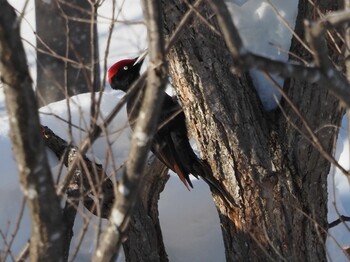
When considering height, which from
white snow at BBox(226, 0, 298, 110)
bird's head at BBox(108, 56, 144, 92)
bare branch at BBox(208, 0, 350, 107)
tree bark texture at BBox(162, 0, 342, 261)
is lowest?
bare branch at BBox(208, 0, 350, 107)

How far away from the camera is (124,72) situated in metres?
5.35

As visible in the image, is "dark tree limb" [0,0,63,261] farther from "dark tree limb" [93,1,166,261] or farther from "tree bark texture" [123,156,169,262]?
"tree bark texture" [123,156,169,262]

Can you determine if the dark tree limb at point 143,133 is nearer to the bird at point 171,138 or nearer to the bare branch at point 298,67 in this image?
the bare branch at point 298,67

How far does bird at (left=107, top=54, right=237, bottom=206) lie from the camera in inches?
184

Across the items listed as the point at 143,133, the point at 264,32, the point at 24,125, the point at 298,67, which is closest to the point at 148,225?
the point at 264,32

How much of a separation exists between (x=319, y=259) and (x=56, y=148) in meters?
1.62

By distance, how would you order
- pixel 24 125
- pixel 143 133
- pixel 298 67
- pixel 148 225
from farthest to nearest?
pixel 148 225 < pixel 143 133 < pixel 24 125 < pixel 298 67

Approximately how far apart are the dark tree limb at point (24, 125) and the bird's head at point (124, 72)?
10.2ft

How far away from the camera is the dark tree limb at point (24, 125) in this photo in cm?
210

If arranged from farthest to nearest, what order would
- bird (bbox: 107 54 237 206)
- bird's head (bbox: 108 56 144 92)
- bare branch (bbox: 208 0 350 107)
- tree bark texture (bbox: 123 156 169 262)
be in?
bird's head (bbox: 108 56 144 92)
tree bark texture (bbox: 123 156 169 262)
bird (bbox: 107 54 237 206)
bare branch (bbox: 208 0 350 107)

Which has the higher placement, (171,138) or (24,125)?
(171,138)

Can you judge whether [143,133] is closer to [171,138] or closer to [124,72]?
[171,138]

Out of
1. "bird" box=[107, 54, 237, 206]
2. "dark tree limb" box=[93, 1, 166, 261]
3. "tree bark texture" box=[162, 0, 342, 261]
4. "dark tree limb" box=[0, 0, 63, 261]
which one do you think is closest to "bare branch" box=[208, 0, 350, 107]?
"dark tree limb" box=[93, 1, 166, 261]

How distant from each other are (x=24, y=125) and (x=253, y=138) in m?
2.30
